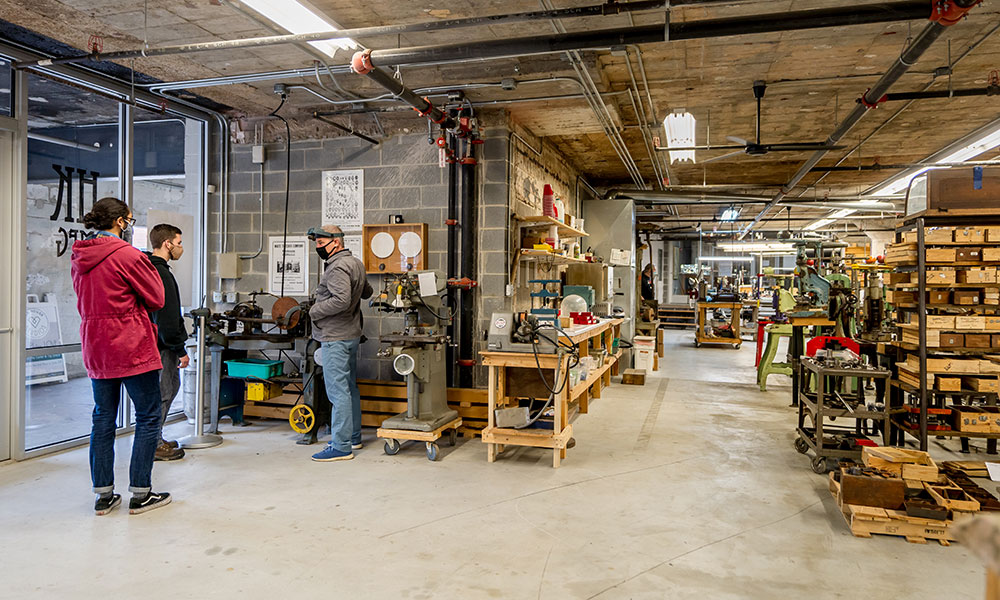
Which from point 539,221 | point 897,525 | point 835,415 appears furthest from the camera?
point 539,221

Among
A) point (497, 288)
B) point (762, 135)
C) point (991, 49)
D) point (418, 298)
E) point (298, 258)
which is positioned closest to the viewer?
point (991, 49)

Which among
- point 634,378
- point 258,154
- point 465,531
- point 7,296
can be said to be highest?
point 258,154

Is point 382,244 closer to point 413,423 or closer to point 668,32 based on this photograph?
point 413,423

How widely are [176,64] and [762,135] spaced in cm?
572

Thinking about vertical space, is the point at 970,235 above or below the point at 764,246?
below

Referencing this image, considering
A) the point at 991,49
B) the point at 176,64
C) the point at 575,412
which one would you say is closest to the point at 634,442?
the point at 575,412

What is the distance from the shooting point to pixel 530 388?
466 cm

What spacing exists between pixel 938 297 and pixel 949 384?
60cm

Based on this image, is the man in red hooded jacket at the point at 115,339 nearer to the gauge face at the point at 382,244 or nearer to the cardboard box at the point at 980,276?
the gauge face at the point at 382,244

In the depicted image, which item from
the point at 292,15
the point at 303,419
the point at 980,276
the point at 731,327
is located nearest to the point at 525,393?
the point at 303,419

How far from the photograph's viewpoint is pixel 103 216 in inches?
122

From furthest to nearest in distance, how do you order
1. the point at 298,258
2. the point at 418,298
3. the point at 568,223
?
the point at 568,223, the point at 298,258, the point at 418,298

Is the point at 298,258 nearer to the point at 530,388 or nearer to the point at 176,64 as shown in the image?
the point at 176,64

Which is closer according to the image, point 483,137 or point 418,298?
point 418,298
